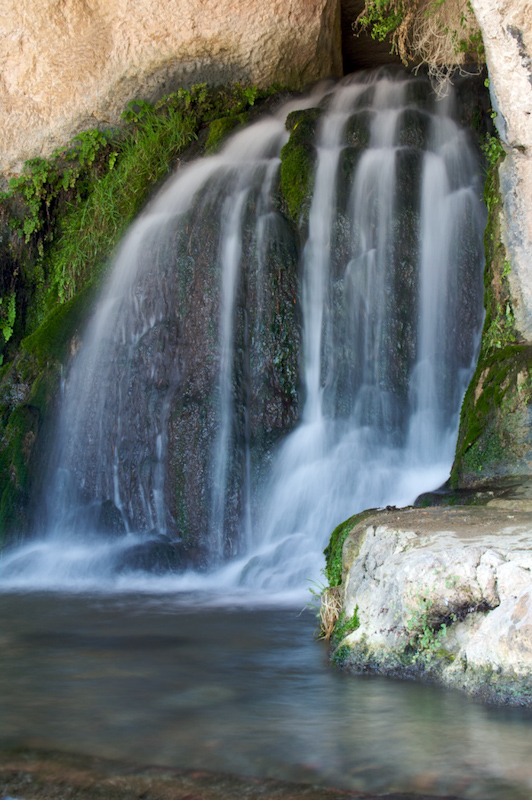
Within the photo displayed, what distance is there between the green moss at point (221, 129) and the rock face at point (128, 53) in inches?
42.9

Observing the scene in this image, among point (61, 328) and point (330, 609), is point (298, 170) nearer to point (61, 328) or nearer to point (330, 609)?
point (61, 328)

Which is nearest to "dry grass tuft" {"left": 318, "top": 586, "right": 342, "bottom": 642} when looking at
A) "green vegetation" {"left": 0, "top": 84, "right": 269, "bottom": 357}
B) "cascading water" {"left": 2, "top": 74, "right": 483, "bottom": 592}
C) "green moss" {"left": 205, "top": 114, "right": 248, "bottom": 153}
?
"cascading water" {"left": 2, "top": 74, "right": 483, "bottom": 592}

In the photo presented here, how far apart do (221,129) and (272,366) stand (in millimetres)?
3470

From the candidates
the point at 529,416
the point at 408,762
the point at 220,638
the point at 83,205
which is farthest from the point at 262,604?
the point at 83,205

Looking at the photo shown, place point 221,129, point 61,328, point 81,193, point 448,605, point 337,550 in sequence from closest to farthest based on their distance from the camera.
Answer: point 448,605
point 337,550
point 61,328
point 221,129
point 81,193

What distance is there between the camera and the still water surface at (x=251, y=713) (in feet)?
9.61

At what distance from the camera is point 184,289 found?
27.6 feet

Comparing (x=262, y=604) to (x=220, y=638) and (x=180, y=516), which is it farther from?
(x=180, y=516)

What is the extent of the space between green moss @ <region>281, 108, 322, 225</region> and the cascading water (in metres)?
0.11

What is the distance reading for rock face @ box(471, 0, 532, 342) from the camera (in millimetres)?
6074

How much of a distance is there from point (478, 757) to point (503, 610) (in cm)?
71

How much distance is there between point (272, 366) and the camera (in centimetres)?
784

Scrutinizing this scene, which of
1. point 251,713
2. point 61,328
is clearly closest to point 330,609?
point 251,713

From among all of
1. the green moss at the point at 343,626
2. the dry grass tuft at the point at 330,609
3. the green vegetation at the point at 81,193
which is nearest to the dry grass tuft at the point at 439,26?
the green vegetation at the point at 81,193
